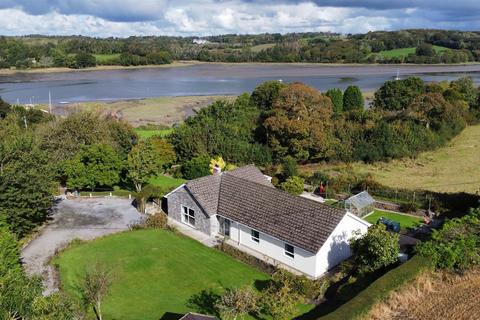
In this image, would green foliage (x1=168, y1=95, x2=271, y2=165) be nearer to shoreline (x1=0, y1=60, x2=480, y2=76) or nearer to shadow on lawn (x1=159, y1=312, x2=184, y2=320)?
shadow on lawn (x1=159, y1=312, x2=184, y2=320)

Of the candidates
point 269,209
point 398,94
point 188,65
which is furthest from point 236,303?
point 188,65

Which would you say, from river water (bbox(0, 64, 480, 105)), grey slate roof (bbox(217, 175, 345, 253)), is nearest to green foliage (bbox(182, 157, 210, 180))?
grey slate roof (bbox(217, 175, 345, 253))

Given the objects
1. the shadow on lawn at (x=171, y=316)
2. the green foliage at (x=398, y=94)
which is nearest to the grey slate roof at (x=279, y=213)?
the shadow on lawn at (x=171, y=316)

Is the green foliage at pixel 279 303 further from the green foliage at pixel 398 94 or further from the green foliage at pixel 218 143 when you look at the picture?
the green foliage at pixel 398 94

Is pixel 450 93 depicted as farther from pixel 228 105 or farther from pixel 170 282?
pixel 170 282

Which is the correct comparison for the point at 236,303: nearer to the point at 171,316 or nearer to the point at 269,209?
the point at 171,316

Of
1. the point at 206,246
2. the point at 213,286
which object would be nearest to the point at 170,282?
the point at 213,286

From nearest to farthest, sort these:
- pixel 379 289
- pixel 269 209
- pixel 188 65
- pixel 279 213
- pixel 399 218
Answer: pixel 379 289 < pixel 279 213 < pixel 269 209 < pixel 399 218 < pixel 188 65
